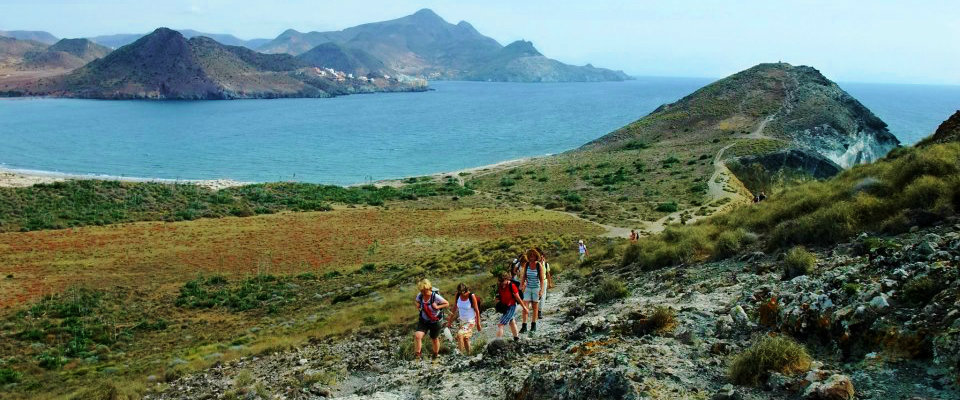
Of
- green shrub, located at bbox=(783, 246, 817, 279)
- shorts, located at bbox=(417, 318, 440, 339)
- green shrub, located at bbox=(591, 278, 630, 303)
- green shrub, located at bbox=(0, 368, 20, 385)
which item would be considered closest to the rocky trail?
green shrub, located at bbox=(783, 246, 817, 279)

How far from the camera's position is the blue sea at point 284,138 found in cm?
9100

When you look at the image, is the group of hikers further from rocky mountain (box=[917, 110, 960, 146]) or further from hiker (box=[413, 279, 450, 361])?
rocky mountain (box=[917, 110, 960, 146])

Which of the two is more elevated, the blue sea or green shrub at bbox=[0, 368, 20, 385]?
the blue sea

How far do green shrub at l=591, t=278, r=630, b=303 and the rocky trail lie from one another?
34 centimetres

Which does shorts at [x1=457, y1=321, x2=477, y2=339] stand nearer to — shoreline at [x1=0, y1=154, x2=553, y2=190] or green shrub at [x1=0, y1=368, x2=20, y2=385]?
green shrub at [x1=0, y1=368, x2=20, y2=385]

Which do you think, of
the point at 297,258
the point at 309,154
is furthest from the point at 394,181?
the point at 297,258

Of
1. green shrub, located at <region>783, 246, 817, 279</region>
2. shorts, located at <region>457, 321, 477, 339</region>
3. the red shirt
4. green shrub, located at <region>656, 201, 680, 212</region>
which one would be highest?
green shrub, located at <region>783, 246, 817, 279</region>

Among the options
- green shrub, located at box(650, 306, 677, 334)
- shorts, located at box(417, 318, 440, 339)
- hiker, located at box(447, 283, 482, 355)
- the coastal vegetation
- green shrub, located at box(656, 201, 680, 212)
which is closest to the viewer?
green shrub, located at box(650, 306, 677, 334)

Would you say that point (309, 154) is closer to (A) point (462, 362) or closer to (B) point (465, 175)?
(B) point (465, 175)

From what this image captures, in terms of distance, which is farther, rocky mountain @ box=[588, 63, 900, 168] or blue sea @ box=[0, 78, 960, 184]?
blue sea @ box=[0, 78, 960, 184]

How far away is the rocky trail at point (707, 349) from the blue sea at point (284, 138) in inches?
2866

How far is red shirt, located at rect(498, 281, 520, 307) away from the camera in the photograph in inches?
477

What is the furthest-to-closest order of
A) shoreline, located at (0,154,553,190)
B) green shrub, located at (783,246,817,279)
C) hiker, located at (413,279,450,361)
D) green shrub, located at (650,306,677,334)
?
shoreline, located at (0,154,553,190)
hiker, located at (413,279,450,361)
green shrub, located at (783,246,817,279)
green shrub, located at (650,306,677,334)

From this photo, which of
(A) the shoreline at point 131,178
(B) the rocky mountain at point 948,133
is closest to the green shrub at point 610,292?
(B) the rocky mountain at point 948,133
